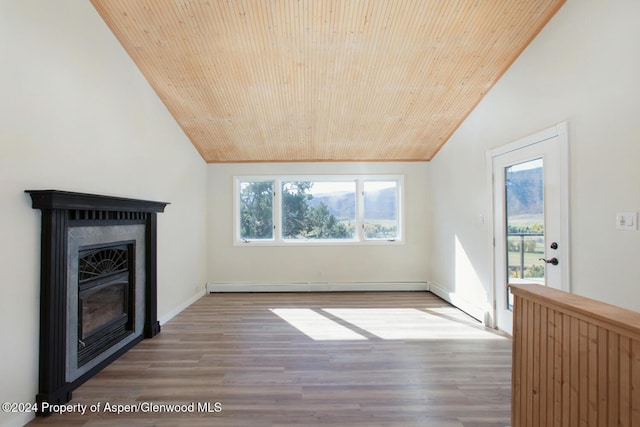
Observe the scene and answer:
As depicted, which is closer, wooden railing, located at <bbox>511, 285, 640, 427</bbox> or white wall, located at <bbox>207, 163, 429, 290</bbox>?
wooden railing, located at <bbox>511, 285, 640, 427</bbox>

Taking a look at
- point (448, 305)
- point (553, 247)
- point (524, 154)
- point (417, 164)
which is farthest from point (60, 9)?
point (448, 305)

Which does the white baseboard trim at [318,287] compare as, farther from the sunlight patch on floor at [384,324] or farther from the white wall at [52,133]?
the white wall at [52,133]

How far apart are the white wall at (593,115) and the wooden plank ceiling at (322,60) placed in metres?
0.27

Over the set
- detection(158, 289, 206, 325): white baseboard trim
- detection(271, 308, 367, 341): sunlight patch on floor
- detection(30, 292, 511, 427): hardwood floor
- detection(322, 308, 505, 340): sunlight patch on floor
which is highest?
detection(158, 289, 206, 325): white baseboard trim

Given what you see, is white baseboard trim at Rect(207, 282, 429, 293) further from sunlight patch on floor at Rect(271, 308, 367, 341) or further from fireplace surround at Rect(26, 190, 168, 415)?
fireplace surround at Rect(26, 190, 168, 415)

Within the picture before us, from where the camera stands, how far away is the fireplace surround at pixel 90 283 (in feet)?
6.65

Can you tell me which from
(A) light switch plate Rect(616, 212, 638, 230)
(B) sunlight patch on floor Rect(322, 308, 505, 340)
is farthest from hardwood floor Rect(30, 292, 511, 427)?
(A) light switch plate Rect(616, 212, 638, 230)

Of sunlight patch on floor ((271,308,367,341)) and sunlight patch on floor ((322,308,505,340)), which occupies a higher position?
sunlight patch on floor ((322,308,505,340))

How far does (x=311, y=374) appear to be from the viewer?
2.49m

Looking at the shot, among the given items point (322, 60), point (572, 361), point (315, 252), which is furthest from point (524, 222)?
point (315, 252)

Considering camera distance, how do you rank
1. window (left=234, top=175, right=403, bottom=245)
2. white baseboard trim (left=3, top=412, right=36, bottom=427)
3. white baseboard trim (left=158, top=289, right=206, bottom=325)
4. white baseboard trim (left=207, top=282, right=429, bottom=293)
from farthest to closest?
1. window (left=234, top=175, right=403, bottom=245)
2. white baseboard trim (left=207, top=282, right=429, bottom=293)
3. white baseboard trim (left=158, top=289, right=206, bottom=325)
4. white baseboard trim (left=3, top=412, right=36, bottom=427)

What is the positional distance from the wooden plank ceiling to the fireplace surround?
1.51m

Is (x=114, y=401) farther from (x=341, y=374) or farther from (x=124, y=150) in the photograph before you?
(x=124, y=150)

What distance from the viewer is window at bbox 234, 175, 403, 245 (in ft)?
17.5
